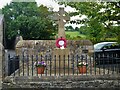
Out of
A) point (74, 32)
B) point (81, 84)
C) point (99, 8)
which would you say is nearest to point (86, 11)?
point (99, 8)

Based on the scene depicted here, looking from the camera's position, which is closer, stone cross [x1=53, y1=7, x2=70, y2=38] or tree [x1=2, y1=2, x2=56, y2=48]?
stone cross [x1=53, y1=7, x2=70, y2=38]

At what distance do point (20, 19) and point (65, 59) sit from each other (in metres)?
7.13

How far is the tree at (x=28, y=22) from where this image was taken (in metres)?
12.9

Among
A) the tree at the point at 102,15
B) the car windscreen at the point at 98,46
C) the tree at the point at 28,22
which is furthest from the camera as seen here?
the tree at the point at 28,22

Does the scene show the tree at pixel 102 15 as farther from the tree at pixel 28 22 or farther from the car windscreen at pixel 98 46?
the tree at pixel 28 22

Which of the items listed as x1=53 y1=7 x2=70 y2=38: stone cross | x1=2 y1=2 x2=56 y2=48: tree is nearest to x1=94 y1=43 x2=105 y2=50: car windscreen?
x1=2 y1=2 x2=56 y2=48: tree

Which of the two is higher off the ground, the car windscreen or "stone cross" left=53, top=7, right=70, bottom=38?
"stone cross" left=53, top=7, right=70, bottom=38

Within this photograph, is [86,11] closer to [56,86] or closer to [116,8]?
[116,8]

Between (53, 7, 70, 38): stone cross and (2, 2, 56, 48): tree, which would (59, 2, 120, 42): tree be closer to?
(53, 7, 70, 38): stone cross

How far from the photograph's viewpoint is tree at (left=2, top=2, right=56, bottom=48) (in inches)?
509

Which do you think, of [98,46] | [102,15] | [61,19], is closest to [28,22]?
[98,46]

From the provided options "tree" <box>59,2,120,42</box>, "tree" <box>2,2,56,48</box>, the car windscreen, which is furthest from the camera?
"tree" <box>2,2,56,48</box>

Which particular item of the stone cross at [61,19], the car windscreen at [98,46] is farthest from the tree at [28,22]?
the stone cross at [61,19]

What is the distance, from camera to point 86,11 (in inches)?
264
